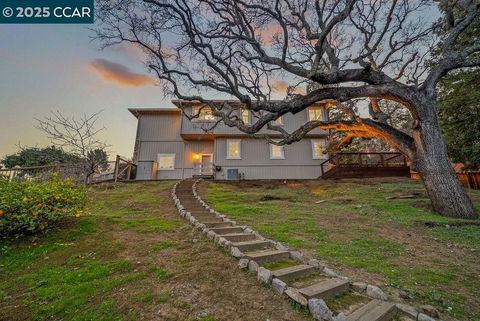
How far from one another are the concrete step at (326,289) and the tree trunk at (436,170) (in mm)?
6103

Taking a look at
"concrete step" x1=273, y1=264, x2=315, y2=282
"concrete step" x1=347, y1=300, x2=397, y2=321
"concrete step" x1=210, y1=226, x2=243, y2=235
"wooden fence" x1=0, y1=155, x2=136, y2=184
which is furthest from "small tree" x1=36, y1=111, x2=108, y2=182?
"concrete step" x1=347, y1=300, x2=397, y2=321

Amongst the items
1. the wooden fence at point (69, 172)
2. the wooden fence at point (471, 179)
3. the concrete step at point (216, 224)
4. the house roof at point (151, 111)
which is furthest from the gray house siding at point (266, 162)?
the concrete step at point (216, 224)

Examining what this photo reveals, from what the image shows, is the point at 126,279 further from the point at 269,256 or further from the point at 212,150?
the point at 212,150

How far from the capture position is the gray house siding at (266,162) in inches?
688

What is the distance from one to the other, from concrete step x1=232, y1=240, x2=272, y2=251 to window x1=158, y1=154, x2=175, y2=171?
14818 mm

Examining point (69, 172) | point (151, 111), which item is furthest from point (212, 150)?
point (69, 172)

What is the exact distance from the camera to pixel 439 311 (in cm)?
253

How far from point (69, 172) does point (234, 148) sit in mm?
10986

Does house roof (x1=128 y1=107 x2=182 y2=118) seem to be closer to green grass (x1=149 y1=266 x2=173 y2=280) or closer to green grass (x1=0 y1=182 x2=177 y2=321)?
green grass (x1=0 y1=182 x2=177 y2=321)

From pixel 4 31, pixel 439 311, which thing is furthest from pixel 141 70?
pixel 439 311

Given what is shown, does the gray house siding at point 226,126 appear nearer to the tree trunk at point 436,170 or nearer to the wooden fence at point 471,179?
the wooden fence at point 471,179

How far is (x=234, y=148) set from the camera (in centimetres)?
1794

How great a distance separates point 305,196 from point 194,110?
12077mm

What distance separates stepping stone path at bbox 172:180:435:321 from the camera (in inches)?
93.4
